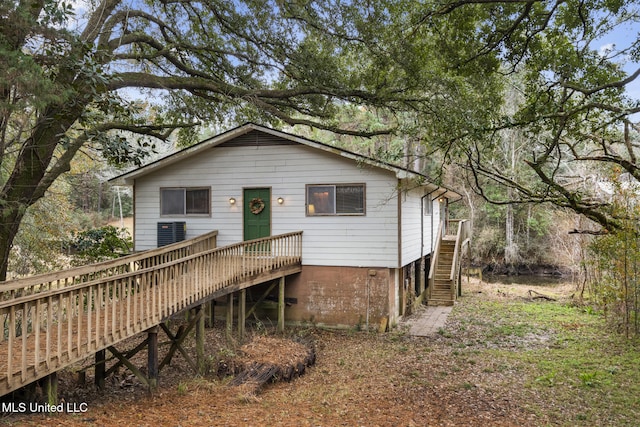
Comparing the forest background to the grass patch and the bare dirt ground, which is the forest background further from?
the bare dirt ground

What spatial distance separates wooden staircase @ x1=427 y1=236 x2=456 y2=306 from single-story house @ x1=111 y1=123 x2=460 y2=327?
2.92 meters

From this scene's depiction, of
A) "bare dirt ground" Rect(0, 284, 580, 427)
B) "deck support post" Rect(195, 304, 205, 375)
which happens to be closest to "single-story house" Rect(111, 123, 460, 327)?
"bare dirt ground" Rect(0, 284, 580, 427)

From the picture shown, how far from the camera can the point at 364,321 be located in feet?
41.3

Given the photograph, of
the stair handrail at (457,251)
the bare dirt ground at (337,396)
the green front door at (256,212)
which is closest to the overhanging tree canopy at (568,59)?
the bare dirt ground at (337,396)

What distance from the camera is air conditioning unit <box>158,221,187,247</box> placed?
1380cm

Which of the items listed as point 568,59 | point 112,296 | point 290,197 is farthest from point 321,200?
point 568,59

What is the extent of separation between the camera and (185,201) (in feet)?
46.2

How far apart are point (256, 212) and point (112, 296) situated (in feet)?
22.2

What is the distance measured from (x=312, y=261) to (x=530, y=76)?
7579 mm

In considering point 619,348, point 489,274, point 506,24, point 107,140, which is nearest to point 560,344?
point 619,348

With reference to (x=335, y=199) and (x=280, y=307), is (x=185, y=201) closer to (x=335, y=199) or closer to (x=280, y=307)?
(x=280, y=307)

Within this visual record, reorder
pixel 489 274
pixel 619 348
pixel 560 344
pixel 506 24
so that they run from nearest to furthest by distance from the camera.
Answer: pixel 506 24, pixel 619 348, pixel 560 344, pixel 489 274

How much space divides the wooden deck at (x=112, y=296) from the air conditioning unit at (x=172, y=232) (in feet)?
3.57

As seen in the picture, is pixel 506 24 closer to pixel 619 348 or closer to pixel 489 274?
pixel 619 348
